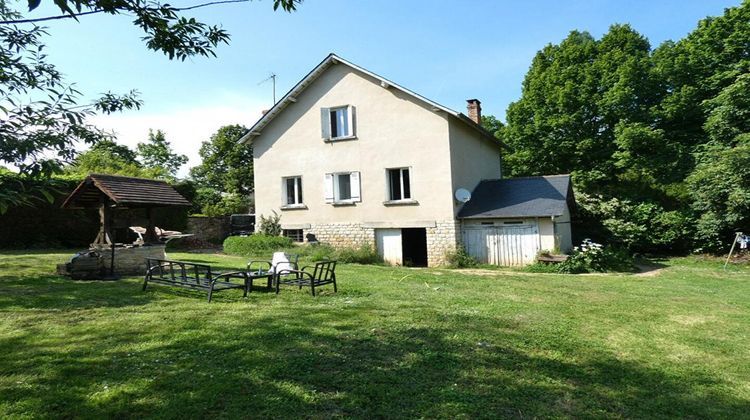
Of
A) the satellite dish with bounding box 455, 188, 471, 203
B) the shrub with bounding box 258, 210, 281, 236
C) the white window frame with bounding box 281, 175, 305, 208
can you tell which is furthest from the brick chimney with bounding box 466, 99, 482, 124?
the shrub with bounding box 258, 210, 281, 236

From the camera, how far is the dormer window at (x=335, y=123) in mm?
18953

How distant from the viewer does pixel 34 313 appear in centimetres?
667

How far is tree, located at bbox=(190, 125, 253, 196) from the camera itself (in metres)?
39.3

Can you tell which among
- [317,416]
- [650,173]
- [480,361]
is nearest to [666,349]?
[480,361]

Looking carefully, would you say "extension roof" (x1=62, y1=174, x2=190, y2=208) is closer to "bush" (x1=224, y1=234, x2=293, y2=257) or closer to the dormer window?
"bush" (x1=224, y1=234, x2=293, y2=257)

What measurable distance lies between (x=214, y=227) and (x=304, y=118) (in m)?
8.16

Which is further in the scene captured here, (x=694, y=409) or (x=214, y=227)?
(x=214, y=227)

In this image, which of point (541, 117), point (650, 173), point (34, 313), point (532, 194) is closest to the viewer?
point (34, 313)

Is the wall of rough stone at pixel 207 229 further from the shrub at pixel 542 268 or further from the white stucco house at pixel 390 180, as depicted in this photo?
the shrub at pixel 542 268

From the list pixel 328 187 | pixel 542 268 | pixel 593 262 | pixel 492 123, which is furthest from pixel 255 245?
pixel 492 123

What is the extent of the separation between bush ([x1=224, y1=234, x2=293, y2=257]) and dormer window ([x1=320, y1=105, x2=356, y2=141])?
4.64 meters

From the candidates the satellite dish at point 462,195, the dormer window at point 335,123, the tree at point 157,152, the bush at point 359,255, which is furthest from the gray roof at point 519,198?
the tree at point 157,152

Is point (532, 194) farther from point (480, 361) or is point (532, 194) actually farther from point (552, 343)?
point (480, 361)

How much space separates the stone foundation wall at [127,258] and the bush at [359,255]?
7088 mm
